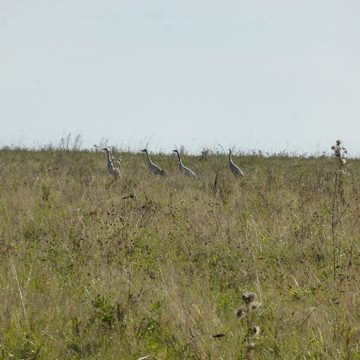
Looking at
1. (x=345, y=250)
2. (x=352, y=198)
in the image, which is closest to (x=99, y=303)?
(x=345, y=250)

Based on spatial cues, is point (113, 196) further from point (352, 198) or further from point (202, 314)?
point (202, 314)

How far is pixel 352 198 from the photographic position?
1043 cm

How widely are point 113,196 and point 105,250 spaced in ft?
11.8

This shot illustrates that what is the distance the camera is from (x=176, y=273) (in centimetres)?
623

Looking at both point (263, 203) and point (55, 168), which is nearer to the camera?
point (263, 203)

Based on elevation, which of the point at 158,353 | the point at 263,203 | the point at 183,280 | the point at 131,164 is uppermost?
the point at 131,164

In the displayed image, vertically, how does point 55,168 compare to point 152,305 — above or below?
above

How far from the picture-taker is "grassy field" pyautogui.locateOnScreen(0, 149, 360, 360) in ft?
14.7

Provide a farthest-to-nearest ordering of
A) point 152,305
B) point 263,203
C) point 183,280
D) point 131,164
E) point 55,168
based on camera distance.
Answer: point 131,164 < point 55,168 < point 263,203 < point 183,280 < point 152,305

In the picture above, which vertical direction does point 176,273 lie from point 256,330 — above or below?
above

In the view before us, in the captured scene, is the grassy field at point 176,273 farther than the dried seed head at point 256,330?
Yes

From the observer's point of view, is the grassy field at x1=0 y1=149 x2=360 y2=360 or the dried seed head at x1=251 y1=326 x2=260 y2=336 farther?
the grassy field at x1=0 y1=149 x2=360 y2=360

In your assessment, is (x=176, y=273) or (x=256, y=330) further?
(x=176, y=273)

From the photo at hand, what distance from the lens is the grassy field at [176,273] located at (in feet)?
14.7
